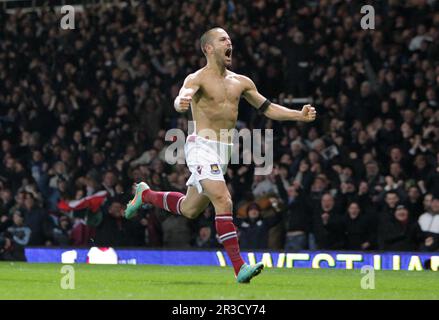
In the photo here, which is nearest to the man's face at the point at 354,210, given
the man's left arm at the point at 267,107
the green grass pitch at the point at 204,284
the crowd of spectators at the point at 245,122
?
the crowd of spectators at the point at 245,122

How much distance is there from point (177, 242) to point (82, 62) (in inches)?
293

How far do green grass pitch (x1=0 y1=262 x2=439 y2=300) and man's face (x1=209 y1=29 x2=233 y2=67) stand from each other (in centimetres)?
247

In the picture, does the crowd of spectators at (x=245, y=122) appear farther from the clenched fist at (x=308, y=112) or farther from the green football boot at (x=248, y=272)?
the green football boot at (x=248, y=272)

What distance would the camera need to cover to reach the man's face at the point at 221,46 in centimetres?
1198

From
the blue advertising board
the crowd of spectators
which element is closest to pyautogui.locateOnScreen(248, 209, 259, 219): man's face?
the crowd of spectators

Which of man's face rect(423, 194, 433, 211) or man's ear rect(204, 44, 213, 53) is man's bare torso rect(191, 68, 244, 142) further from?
man's face rect(423, 194, 433, 211)

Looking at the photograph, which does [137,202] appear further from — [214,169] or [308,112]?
[308,112]

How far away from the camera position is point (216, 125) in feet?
39.3

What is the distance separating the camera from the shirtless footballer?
11664 mm

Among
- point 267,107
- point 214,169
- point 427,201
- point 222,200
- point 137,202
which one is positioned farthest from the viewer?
point 427,201

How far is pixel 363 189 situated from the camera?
17.6 m

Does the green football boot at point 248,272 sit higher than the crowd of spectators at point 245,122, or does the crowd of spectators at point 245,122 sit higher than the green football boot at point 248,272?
the crowd of spectators at point 245,122

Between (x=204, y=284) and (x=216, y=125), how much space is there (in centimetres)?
174

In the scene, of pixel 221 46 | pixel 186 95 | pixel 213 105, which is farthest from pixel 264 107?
pixel 186 95
